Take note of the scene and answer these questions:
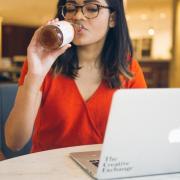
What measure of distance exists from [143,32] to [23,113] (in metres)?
10.5

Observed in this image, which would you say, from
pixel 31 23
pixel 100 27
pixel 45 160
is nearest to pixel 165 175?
pixel 45 160

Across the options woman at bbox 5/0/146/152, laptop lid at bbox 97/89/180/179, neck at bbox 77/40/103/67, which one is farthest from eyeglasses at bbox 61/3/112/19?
laptop lid at bbox 97/89/180/179

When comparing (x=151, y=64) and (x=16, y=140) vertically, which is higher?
(x=16, y=140)

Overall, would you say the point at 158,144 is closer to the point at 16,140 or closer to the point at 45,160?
the point at 45,160

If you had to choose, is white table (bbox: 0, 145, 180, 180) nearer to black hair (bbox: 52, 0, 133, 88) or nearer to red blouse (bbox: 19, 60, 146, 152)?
red blouse (bbox: 19, 60, 146, 152)

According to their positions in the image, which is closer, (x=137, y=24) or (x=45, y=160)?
(x=45, y=160)

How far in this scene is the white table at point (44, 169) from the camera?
784 mm

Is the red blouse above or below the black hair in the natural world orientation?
below

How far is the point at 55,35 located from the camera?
97cm

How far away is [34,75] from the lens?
1038 millimetres

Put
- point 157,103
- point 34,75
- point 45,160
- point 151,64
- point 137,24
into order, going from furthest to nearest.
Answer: point 137,24 < point 151,64 < point 34,75 < point 45,160 < point 157,103

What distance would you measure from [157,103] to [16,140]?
586mm

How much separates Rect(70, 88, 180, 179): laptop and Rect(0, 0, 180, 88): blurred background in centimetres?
504

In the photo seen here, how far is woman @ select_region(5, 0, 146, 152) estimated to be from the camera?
128cm
